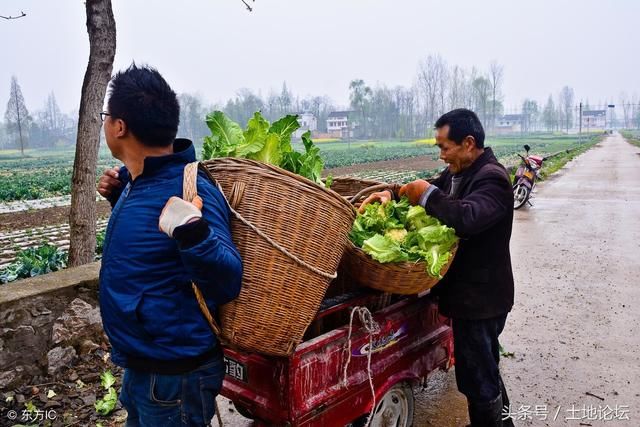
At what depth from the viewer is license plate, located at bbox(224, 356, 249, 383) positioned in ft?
8.95

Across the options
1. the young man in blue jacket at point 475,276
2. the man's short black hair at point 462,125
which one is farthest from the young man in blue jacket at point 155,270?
the man's short black hair at point 462,125

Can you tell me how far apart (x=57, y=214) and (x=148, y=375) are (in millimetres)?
14727

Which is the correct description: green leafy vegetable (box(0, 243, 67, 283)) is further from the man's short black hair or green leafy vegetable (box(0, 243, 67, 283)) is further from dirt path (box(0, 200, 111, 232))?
dirt path (box(0, 200, 111, 232))

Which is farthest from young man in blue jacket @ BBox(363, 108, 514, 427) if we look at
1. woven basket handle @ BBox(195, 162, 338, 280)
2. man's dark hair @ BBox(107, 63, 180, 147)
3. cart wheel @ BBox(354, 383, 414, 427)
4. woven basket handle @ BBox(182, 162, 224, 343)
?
man's dark hair @ BBox(107, 63, 180, 147)

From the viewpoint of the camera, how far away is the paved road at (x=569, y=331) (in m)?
3.87

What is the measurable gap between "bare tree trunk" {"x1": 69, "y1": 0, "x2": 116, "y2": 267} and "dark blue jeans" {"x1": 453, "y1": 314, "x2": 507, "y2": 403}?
12.1ft

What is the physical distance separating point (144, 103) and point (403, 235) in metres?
1.67

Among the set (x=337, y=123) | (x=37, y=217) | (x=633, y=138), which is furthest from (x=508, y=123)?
(x=37, y=217)

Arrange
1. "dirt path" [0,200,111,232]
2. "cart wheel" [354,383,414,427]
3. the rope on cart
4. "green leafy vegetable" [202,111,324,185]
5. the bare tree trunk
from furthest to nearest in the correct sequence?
"dirt path" [0,200,111,232] → the bare tree trunk → "cart wheel" [354,383,414,427] → the rope on cart → "green leafy vegetable" [202,111,324,185]

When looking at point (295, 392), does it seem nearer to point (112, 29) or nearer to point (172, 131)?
point (172, 131)

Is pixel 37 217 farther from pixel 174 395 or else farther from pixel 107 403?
pixel 174 395

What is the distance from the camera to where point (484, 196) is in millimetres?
2850

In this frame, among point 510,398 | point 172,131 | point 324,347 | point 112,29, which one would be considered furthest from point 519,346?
point 112,29

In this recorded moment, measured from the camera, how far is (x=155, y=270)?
73.9 inches
